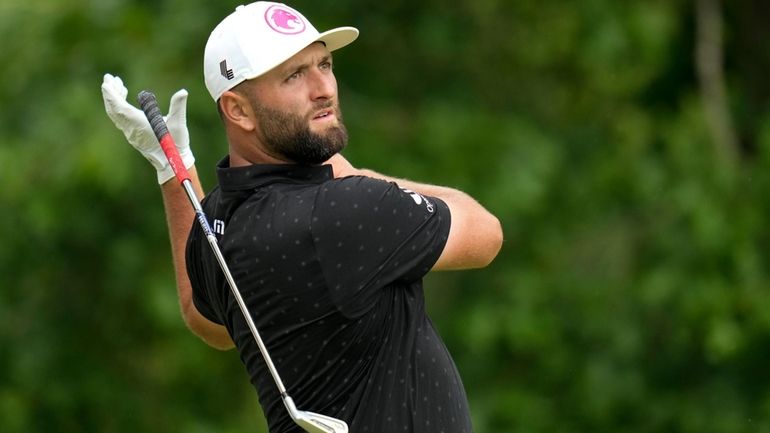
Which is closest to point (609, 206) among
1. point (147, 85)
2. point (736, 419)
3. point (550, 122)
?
point (550, 122)

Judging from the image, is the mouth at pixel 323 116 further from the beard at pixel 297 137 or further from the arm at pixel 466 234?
the arm at pixel 466 234

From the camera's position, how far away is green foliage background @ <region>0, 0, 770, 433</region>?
1040 centimetres

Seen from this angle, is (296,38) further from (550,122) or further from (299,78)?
(550,122)

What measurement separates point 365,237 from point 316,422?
49 centimetres

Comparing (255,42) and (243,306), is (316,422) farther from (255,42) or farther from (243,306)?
(255,42)

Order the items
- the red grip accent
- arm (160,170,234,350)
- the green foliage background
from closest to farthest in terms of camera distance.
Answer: the red grip accent
arm (160,170,234,350)
the green foliage background

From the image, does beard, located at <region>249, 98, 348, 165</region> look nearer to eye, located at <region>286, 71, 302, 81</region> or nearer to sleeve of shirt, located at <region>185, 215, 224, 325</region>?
eye, located at <region>286, 71, 302, 81</region>

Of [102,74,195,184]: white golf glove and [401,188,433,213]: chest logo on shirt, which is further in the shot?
[102,74,195,184]: white golf glove

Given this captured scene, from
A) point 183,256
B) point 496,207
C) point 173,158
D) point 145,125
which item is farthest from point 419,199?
point 496,207

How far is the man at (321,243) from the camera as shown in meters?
4.21

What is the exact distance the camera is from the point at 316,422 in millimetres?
4172

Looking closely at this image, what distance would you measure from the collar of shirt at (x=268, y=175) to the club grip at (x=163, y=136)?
8.8 inches

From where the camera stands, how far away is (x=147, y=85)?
982 cm

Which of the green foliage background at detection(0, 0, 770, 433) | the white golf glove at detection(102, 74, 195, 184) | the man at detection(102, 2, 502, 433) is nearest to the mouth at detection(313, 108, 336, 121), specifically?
the man at detection(102, 2, 502, 433)
